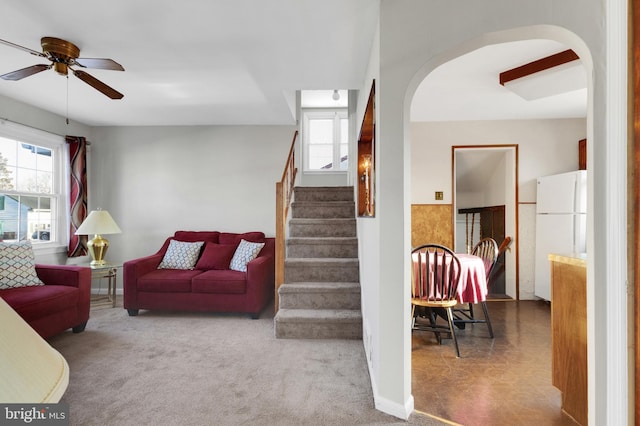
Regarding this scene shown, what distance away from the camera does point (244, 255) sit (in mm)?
4004

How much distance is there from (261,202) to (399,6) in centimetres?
337

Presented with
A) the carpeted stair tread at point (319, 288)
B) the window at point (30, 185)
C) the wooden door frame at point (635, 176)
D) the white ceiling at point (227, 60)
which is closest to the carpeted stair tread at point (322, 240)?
the carpeted stair tread at point (319, 288)

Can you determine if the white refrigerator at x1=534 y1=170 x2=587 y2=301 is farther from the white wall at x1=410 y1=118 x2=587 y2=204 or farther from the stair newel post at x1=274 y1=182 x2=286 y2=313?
the stair newel post at x1=274 y1=182 x2=286 y2=313

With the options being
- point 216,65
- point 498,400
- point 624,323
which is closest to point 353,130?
point 216,65

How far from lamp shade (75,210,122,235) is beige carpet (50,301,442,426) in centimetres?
113

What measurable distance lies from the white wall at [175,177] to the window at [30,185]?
52cm

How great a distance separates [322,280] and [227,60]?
7.48ft

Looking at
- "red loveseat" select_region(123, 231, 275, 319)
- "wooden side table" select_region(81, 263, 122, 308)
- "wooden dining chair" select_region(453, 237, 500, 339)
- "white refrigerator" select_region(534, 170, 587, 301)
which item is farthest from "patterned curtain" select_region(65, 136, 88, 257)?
"white refrigerator" select_region(534, 170, 587, 301)

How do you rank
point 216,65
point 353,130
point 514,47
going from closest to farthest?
point 514,47 < point 216,65 < point 353,130

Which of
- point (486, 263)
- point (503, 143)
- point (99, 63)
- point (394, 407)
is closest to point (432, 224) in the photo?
point (486, 263)

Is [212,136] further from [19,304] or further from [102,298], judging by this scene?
[19,304]

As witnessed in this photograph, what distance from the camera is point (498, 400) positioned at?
2.06m

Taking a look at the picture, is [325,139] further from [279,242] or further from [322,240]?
[279,242]

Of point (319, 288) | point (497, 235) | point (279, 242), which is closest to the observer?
point (319, 288)
